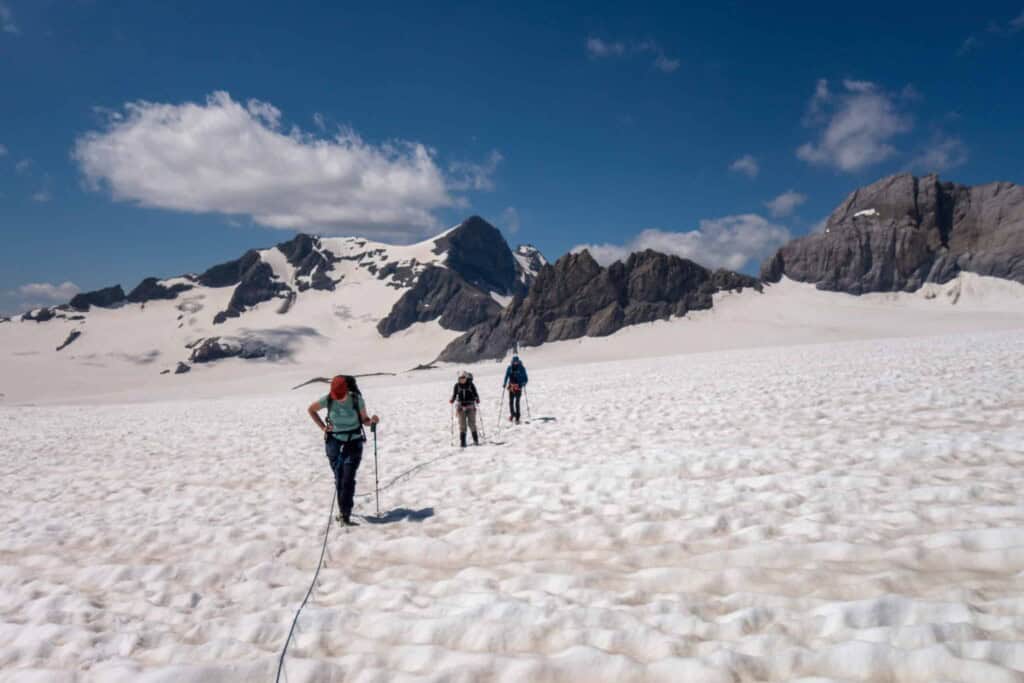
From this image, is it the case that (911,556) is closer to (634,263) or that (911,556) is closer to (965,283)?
(634,263)

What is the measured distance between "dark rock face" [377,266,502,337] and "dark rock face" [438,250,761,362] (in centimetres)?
5009

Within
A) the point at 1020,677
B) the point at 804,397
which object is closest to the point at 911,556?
the point at 1020,677

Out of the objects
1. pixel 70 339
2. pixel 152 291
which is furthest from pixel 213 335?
pixel 152 291

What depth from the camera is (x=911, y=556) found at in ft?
17.2

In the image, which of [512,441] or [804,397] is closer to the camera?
[512,441]

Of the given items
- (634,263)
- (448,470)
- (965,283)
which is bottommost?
(448,470)

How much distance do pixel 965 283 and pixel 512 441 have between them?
12328 centimetres

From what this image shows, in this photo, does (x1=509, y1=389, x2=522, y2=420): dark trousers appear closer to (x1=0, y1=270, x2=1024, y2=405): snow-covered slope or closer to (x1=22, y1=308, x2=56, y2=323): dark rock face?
(x1=0, y1=270, x2=1024, y2=405): snow-covered slope

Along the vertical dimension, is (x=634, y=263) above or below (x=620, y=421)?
above

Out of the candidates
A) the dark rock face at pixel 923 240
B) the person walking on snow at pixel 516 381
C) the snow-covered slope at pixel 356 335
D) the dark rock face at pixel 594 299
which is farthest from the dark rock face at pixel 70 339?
the dark rock face at pixel 923 240

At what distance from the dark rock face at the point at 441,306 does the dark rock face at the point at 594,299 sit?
5009 cm

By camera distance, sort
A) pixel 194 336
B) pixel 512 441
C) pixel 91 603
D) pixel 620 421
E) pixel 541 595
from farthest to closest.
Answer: pixel 194 336
pixel 620 421
pixel 512 441
pixel 91 603
pixel 541 595

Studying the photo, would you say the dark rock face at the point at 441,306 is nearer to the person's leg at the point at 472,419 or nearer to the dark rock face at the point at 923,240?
the dark rock face at the point at 923,240

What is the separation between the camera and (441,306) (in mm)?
168500
